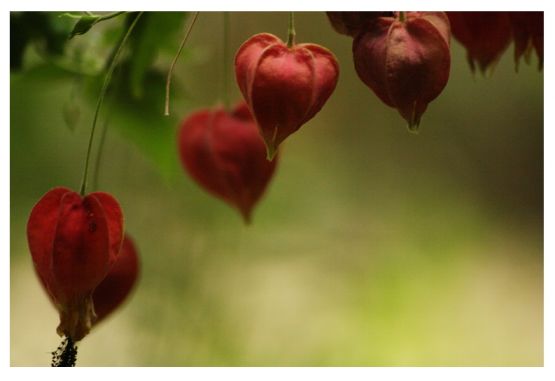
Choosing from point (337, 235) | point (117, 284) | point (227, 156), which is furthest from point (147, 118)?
point (337, 235)

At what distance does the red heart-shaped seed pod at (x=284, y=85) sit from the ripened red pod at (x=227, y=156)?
0.24m

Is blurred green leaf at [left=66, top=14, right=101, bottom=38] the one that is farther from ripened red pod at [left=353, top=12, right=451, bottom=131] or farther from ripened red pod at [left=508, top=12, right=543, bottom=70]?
ripened red pod at [left=508, top=12, right=543, bottom=70]

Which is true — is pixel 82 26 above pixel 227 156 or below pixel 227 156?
above

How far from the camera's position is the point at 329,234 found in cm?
178

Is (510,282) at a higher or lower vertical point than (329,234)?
lower

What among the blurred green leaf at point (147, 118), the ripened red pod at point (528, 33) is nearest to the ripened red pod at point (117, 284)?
the blurred green leaf at point (147, 118)

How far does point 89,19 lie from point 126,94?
1.09 feet

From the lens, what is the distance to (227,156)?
2.63 feet

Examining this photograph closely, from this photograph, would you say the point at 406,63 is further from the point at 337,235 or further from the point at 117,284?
the point at 337,235

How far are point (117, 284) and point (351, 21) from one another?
260 mm

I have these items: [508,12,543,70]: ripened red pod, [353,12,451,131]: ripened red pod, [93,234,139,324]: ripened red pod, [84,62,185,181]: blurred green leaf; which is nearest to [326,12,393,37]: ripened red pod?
[353,12,451,131]: ripened red pod

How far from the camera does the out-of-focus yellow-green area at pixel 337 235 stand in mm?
1273
